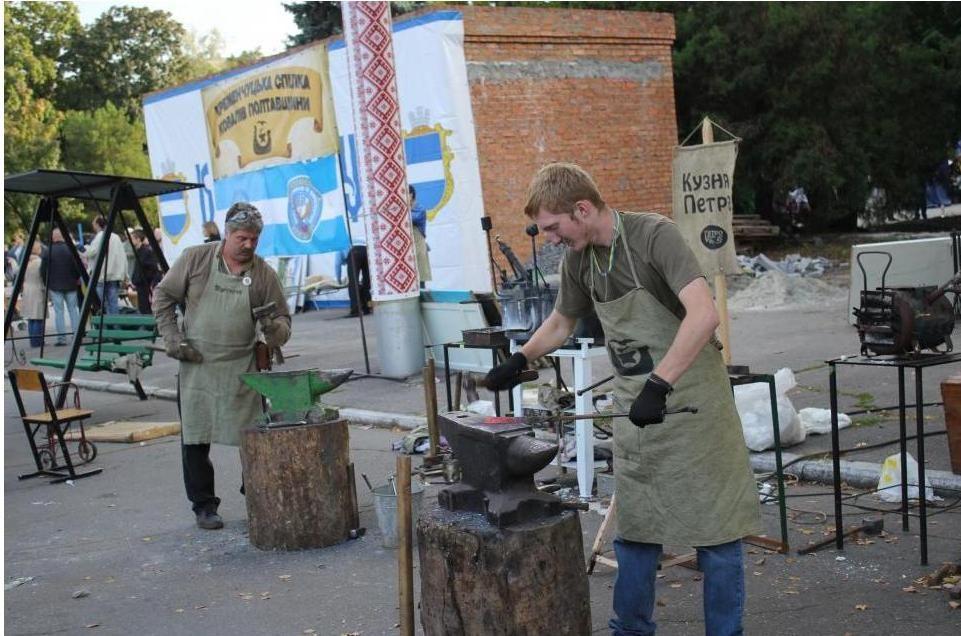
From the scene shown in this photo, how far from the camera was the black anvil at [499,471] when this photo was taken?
136 inches

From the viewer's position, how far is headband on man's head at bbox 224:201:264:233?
6074 mm

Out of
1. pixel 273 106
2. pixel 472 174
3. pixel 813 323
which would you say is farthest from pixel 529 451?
pixel 273 106

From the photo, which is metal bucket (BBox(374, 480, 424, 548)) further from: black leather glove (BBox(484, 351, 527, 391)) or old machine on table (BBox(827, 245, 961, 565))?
old machine on table (BBox(827, 245, 961, 565))

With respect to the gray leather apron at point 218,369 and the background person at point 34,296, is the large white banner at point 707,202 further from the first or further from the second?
the background person at point 34,296

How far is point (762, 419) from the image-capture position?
22.7 feet

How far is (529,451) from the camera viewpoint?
3426mm

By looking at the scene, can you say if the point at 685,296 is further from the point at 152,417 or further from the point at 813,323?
the point at 813,323

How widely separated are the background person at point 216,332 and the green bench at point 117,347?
4405 millimetres

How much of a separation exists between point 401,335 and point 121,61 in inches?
1843

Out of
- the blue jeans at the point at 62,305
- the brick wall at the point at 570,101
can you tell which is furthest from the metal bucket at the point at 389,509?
the blue jeans at the point at 62,305

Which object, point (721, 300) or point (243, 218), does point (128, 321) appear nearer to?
point (243, 218)

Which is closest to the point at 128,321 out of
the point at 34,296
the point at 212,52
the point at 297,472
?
the point at 297,472

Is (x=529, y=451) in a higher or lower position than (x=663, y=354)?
lower

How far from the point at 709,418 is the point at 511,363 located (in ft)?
2.45
